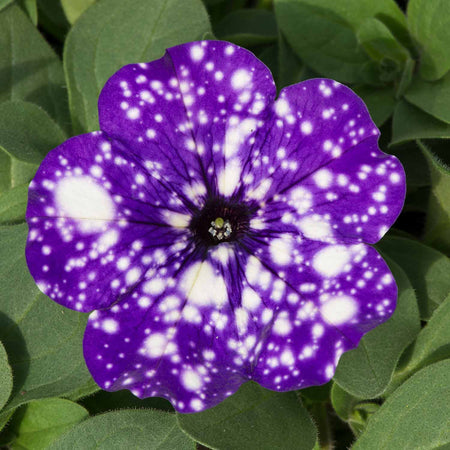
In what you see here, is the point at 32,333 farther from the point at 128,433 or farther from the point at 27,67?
the point at 27,67

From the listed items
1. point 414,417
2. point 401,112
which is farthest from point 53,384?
point 401,112

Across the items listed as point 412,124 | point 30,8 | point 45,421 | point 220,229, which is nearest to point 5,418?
point 45,421

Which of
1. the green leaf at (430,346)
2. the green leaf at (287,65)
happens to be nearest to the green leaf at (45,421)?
the green leaf at (430,346)

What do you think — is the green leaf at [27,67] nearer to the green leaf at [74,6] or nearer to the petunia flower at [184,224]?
the green leaf at [74,6]

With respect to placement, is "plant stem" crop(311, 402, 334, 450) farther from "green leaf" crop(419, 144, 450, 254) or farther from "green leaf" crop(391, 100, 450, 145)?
"green leaf" crop(391, 100, 450, 145)

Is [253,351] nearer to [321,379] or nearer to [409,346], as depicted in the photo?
[321,379]

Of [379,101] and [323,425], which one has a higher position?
[379,101]
